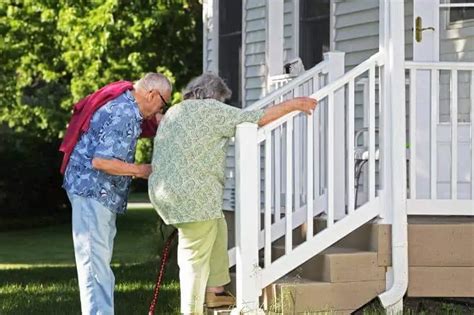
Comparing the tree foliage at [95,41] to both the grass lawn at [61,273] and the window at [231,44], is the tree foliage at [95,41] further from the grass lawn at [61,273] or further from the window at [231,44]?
the window at [231,44]

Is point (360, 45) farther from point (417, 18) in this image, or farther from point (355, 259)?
point (355, 259)

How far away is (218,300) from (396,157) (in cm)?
159

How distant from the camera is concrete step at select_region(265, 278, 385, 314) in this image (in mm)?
7922

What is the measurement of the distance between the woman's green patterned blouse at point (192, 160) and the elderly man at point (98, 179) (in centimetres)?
20

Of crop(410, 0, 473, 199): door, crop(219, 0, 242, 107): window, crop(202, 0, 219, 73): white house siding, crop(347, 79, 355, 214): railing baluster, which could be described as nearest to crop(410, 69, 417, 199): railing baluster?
crop(410, 0, 473, 199): door

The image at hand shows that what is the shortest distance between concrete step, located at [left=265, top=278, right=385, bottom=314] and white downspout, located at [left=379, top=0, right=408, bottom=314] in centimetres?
13

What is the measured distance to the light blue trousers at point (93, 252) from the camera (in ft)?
25.0

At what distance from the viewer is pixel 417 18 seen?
9180 mm

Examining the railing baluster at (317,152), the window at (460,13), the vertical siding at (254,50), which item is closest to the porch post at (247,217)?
the railing baluster at (317,152)

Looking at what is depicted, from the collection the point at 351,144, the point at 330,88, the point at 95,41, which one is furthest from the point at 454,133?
the point at 95,41

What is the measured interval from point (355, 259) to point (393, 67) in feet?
4.48

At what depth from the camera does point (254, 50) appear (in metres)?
13.1

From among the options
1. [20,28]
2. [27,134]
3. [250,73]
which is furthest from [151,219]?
[250,73]

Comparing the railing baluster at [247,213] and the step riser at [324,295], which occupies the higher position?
the railing baluster at [247,213]
